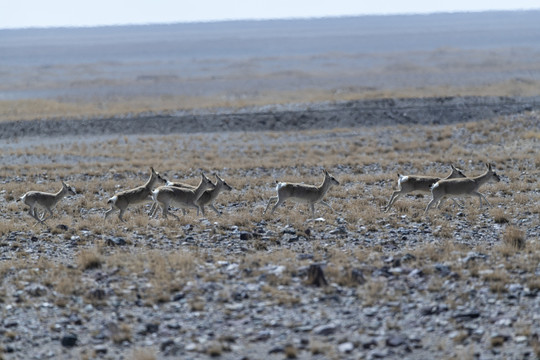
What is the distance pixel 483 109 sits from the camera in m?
47.4

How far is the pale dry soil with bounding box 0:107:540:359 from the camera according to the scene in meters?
10.3

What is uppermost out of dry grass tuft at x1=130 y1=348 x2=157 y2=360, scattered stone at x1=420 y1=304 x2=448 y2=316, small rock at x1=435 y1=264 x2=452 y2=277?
small rock at x1=435 y1=264 x2=452 y2=277

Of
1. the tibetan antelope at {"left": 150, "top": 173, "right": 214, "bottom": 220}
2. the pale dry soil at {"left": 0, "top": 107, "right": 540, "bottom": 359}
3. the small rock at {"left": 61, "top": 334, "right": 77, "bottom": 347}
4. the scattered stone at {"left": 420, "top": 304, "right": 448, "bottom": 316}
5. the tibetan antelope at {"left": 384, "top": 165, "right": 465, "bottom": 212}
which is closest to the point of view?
the pale dry soil at {"left": 0, "top": 107, "right": 540, "bottom": 359}

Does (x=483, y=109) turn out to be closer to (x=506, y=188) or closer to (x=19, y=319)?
(x=506, y=188)

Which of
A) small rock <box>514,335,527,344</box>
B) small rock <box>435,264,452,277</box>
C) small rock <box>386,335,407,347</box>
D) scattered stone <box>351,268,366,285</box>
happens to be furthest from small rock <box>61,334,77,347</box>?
small rock <box>514,335,527,344</box>

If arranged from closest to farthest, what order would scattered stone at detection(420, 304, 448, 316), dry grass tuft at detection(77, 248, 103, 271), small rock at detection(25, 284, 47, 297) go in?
scattered stone at detection(420, 304, 448, 316) → small rock at detection(25, 284, 47, 297) → dry grass tuft at detection(77, 248, 103, 271)

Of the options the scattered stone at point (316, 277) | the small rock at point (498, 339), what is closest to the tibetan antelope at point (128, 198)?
the scattered stone at point (316, 277)

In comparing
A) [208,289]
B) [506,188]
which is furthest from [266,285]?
[506,188]

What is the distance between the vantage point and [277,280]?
40.4 ft

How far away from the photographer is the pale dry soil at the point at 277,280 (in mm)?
10266

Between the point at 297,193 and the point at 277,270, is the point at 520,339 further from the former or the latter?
the point at 297,193

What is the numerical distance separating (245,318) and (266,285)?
3.71 feet

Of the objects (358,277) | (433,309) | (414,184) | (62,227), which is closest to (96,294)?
(358,277)

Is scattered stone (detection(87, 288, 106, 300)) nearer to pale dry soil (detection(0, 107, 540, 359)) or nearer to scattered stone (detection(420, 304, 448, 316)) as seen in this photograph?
pale dry soil (detection(0, 107, 540, 359))
